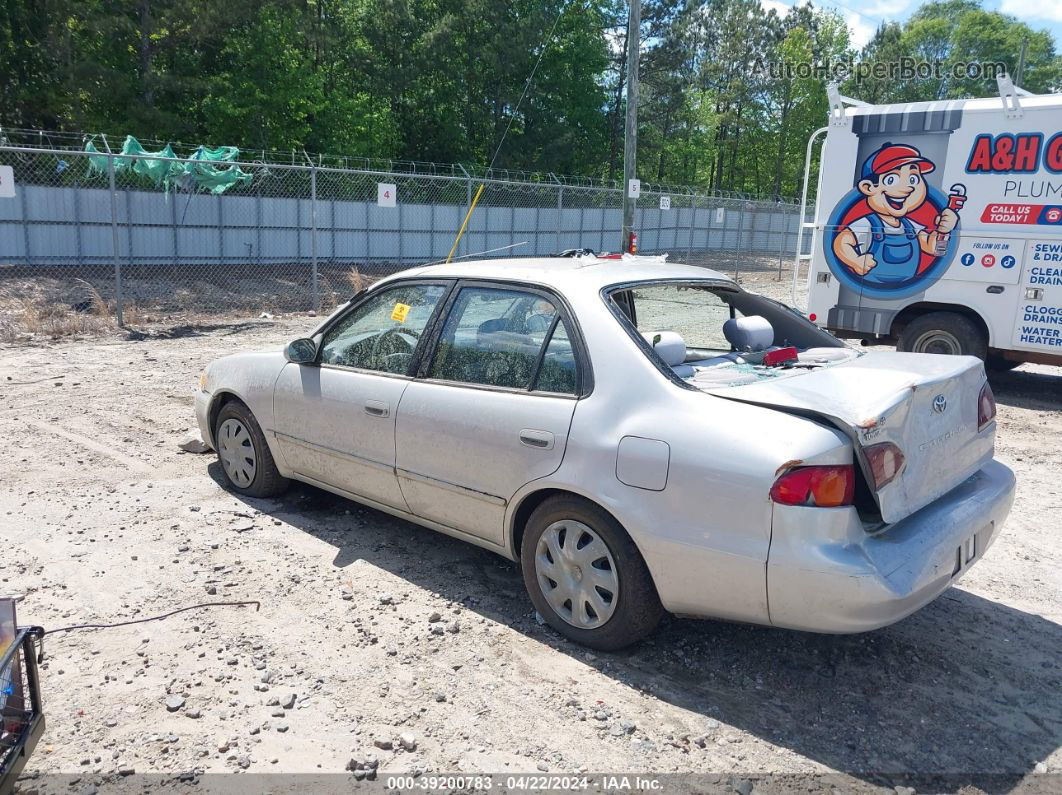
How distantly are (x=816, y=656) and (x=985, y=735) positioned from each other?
2.31 feet

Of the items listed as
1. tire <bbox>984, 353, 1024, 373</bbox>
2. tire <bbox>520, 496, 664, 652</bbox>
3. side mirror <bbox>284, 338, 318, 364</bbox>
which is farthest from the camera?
tire <bbox>984, 353, 1024, 373</bbox>

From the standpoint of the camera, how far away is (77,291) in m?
16.4

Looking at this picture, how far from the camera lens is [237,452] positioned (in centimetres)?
539

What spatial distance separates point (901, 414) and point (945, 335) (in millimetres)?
6405

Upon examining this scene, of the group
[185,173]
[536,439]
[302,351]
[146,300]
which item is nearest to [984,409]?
[536,439]

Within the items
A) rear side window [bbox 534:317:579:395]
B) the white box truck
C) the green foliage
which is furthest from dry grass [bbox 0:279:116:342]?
rear side window [bbox 534:317:579:395]

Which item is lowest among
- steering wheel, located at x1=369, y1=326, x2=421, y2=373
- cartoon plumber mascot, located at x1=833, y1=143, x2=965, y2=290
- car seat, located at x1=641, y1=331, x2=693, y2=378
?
steering wheel, located at x1=369, y1=326, x2=421, y2=373

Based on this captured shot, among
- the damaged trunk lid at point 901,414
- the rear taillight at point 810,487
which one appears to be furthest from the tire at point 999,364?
the rear taillight at point 810,487

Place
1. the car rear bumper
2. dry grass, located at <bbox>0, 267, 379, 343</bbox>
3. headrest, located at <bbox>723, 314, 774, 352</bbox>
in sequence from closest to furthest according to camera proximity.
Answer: the car rear bumper < headrest, located at <bbox>723, 314, 774, 352</bbox> < dry grass, located at <bbox>0, 267, 379, 343</bbox>

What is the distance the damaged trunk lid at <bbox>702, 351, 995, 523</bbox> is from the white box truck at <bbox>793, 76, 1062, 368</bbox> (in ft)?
17.1

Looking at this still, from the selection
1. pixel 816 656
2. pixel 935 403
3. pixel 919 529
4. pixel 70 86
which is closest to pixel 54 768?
pixel 816 656

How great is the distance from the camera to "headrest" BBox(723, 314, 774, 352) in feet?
14.7

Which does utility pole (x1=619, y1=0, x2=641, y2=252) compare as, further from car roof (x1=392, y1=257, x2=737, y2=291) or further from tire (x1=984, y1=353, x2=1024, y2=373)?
car roof (x1=392, y1=257, x2=737, y2=291)

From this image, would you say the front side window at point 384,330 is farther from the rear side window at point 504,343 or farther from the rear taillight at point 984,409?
the rear taillight at point 984,409
